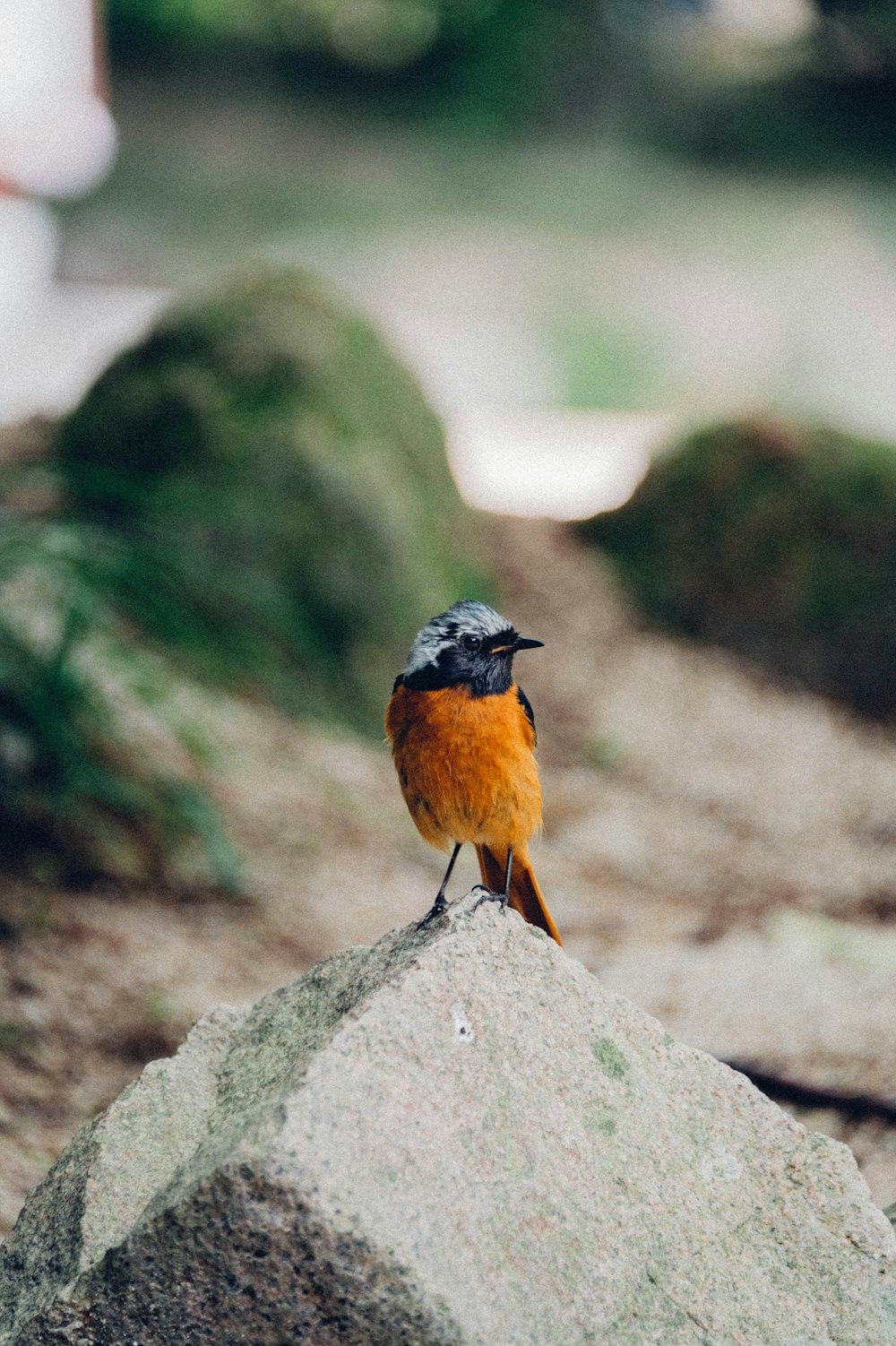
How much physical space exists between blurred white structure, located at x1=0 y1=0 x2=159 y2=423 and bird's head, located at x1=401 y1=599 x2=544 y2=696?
9622mm

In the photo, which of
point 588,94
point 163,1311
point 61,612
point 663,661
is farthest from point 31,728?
point 588,94

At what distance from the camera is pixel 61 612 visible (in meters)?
4.68

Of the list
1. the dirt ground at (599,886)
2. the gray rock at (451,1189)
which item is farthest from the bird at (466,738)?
the dirt ground at (599,886)

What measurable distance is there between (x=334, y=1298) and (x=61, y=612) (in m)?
3.27

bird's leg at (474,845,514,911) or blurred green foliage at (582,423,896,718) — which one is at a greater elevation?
blurred green foliage at (582,423,896,718)

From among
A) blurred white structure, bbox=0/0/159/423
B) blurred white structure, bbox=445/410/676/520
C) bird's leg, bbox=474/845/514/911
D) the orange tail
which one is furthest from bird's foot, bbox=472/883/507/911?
blurred white structure, bbox=0/0/159/423

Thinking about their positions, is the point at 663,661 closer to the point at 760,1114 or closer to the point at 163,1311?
the point at 760,1114

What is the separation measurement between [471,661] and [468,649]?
0.09 feet

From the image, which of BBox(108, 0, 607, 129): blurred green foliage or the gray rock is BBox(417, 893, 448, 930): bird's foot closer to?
the gray rock

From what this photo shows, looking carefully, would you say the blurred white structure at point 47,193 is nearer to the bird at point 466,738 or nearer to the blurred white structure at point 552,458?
the blurred white structure at point 552,458

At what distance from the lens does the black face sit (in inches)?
109

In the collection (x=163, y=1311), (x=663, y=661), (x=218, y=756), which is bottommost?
(x=163, y=1311)

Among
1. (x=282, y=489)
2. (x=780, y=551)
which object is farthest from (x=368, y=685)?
(x=780, y=551)

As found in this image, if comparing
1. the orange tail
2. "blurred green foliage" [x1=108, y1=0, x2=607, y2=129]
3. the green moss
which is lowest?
the green moss
